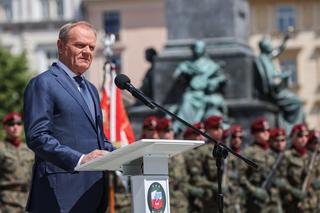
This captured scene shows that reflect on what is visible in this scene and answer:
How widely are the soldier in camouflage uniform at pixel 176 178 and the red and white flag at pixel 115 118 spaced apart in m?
1.06

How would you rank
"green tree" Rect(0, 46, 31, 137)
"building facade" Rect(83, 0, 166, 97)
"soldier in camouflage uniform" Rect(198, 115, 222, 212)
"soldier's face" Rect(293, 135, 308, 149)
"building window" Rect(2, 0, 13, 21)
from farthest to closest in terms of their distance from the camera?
"building window" Rect(2, 0, 13, 21) < "building facade" Rect(83, 0, 166, 97) < "green tree" Rect(0, 46, 31, 137) < "soldier's face" Rect(293, 135, 308, 149) < "soldier in camouflage uniform" Rect(198, 115, 222, 212)

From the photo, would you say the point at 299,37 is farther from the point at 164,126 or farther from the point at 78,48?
the point at 78,48

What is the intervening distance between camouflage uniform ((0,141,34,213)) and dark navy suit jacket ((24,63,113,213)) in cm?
630

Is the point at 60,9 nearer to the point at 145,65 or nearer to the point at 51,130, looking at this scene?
the point at 145,65

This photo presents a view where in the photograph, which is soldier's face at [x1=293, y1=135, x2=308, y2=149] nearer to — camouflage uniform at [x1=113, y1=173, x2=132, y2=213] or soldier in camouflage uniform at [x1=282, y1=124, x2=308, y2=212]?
soldier in camouflage uniform at [x1=282, y1=124, x2=308, y2=212]

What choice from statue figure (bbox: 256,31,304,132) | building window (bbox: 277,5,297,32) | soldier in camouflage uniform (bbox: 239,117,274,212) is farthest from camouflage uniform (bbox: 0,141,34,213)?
building window (bbox: 277,5,297,32)

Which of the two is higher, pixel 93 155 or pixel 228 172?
pixel 93 155

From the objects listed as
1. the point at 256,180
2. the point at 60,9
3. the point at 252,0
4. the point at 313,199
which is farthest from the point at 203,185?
the point at 60,9

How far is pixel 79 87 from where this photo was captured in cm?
717

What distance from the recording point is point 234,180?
1420 centimetres

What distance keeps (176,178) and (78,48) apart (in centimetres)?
698

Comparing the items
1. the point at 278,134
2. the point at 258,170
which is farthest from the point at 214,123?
the point at 278,134

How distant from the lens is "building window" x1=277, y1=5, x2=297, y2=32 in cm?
6028

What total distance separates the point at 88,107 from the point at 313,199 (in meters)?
8.49
